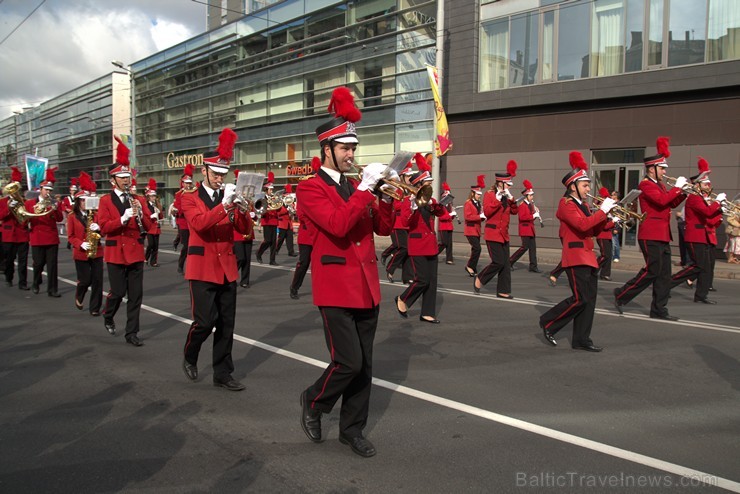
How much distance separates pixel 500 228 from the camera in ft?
32.2

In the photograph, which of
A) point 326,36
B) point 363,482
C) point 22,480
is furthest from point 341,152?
point 326,36

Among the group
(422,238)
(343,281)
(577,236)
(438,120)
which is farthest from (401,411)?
(438,120)

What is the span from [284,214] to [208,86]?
2617 centimetres

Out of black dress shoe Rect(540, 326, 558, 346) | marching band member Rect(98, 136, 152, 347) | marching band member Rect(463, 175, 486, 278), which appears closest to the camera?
black dress shoe Rect(540, 326, 558, 346)

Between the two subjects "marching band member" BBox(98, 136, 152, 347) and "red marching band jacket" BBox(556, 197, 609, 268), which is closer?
"red marching band jacket" BBox(556, 197, 609, 268)

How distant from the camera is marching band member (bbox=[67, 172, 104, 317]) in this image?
27.7 feet

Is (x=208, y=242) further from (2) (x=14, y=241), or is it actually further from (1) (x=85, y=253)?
(2) (x=14, y=241)

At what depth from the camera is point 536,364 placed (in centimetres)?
580

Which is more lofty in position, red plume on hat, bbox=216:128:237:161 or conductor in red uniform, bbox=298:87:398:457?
red plume on hat, bbox=216:128:237:161

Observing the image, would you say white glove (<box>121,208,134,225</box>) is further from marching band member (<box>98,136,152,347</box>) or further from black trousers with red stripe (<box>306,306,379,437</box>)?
black trousers with red stripe (<box>306,306,379,437</box>)

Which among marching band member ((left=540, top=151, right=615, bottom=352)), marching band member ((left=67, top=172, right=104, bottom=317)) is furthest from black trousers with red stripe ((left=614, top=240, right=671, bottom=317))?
marching band member ((left=67, top=172, right=104, bottom=317))

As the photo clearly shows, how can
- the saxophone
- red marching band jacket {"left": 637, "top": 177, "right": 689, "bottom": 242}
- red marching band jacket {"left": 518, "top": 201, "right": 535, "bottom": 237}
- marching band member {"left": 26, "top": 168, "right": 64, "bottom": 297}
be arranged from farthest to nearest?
red marching band jacket {"left": 518, "top": 201, "right": 535, "bottom": 237} < marching band member {"left": 26, "top": 168, "right": 64, "bottom": 297} < the saxophone < red marching band jacket {"left": 637, "top": 177, "right": 689, "bottom": 242}

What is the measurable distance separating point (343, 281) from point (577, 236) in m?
3.79

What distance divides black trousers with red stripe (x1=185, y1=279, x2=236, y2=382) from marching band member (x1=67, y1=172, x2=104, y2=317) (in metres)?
3.85
